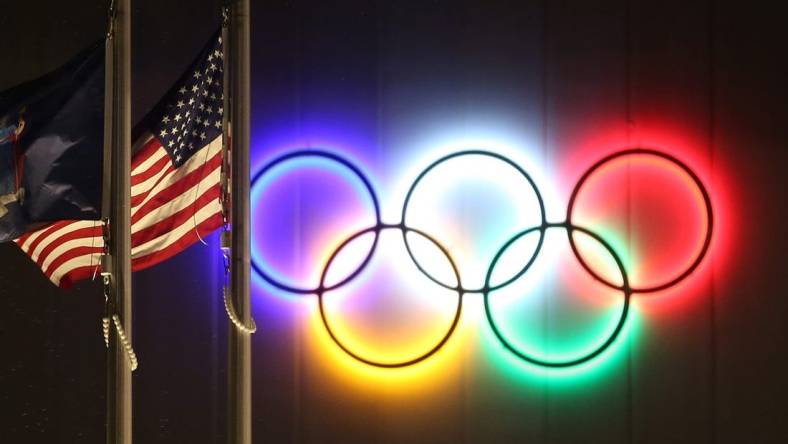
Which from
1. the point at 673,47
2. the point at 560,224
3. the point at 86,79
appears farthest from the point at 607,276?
the point at 86,79

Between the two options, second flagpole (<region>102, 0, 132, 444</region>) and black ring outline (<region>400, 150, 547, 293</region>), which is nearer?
second flagpole (<region>102, 0, 132, 444</region>)

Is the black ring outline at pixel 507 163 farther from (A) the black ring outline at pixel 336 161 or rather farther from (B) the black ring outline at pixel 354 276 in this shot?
(A) the black ring outline at pixel 336 161

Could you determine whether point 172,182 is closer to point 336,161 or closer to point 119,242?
point 119,242

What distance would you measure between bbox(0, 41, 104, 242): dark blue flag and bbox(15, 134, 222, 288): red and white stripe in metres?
0.38

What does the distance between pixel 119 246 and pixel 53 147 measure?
0.45 m

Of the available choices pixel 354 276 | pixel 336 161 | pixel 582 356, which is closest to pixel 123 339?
pixel 354 276

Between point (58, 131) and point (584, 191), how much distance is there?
2848 mm

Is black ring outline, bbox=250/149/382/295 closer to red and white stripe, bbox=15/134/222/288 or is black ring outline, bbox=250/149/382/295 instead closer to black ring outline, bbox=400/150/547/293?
black ring outline, bbox=400/150/547/293

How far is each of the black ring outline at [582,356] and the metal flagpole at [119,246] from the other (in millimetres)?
2336

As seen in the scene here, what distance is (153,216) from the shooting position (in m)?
4.00

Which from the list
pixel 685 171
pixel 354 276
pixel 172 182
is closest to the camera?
pixel 172 182

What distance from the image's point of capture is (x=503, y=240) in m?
5.32

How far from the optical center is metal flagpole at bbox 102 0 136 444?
3441 millimetres

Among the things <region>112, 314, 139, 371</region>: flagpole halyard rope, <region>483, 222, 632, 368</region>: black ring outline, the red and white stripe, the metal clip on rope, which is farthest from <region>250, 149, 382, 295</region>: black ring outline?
<region>112, 314, 139, 371</region>: flagpole halyard rope
